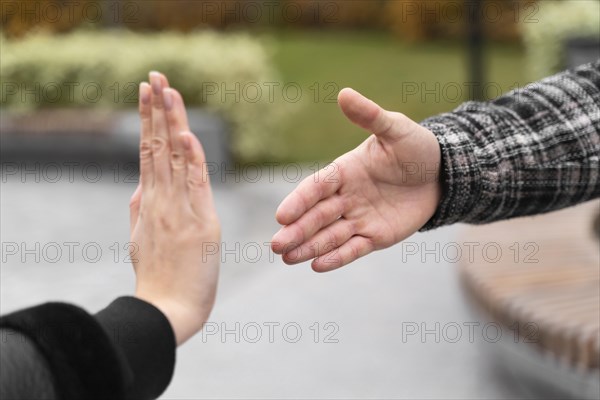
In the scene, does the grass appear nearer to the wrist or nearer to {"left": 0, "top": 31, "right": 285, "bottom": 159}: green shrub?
{"left": 0, "top": 31, "right": 285, "bottom": 159}: green shrub

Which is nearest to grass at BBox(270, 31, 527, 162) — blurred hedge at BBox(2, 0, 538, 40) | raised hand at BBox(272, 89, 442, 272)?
blurred hedge at BBox(2, 0, 538, 40)

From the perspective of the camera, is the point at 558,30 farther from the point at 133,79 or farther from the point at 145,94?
the point at 145,94

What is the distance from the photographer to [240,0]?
1401cm

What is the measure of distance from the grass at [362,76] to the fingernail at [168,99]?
18.0 ft

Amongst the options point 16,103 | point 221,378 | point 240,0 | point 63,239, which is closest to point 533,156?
point 221,378

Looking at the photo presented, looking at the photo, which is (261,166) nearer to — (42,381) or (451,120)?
(451,120)

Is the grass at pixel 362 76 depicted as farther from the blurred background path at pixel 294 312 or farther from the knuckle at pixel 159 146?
the knuckle at pixel 159 146

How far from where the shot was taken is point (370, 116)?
1804mm

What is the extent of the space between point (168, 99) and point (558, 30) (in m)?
6.42

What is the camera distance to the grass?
28.3 feet

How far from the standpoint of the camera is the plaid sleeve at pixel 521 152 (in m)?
1.98

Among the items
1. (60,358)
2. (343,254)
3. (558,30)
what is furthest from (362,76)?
(60,358)

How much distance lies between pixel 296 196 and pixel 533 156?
0.60m

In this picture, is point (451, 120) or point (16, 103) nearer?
point (451, 120)
